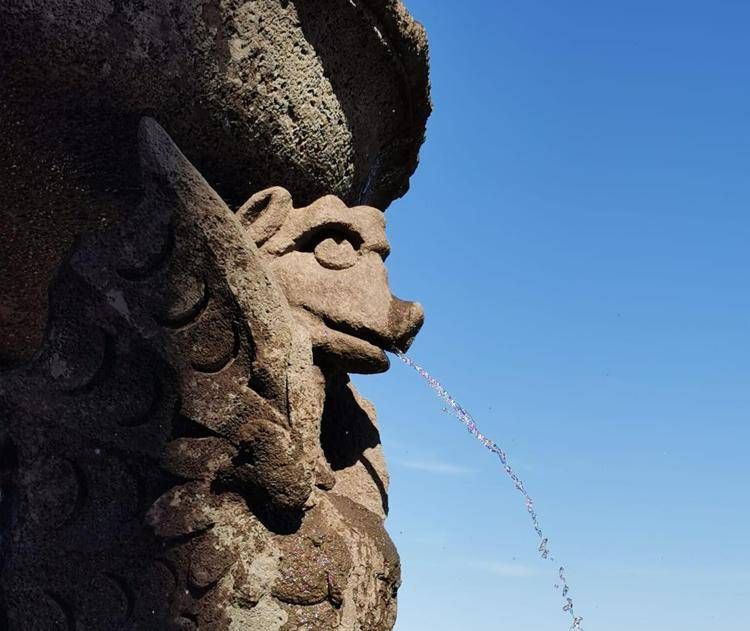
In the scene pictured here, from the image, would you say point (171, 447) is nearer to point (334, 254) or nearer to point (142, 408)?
point (142, 408)

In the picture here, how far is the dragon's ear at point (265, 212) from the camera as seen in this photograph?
2605mm

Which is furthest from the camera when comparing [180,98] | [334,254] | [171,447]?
[334,254]

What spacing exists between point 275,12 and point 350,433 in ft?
3.61

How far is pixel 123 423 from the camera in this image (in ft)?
7.65

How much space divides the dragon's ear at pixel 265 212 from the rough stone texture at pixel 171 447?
0.22 m

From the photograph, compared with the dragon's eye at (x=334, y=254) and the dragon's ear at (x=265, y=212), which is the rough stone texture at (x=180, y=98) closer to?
the dragon's ear at (x=265, y=212)

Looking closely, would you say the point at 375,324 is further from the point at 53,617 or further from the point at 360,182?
the point at 53,617

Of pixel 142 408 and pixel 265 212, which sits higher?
pixel 265 212

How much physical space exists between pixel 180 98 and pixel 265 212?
34cm

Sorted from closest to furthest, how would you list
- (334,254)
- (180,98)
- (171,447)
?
(171,447), (180,98), (334,254)

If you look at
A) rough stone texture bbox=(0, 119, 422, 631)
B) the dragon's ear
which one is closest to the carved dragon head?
the dragon's ear

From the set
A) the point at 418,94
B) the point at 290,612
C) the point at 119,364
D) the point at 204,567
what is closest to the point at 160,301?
the point at 119,364

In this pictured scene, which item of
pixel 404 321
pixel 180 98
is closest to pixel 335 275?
pixel 404 321

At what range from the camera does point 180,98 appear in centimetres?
248
